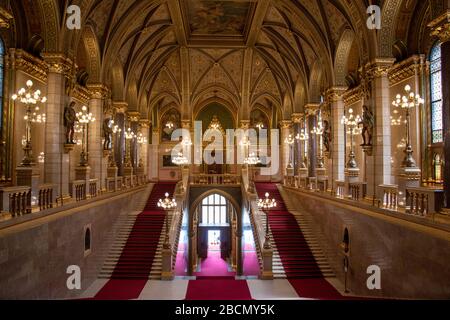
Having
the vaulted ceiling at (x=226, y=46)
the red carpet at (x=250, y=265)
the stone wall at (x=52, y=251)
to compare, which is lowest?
the red carpet at (x=250, y=265)

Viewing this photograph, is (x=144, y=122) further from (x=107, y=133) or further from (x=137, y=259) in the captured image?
(x=137, y=259)

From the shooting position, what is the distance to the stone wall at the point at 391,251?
7.86 metres

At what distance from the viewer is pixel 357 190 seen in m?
14.5

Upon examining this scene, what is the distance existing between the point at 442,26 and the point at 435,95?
6801mm

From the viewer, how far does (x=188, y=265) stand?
2600 centimetres

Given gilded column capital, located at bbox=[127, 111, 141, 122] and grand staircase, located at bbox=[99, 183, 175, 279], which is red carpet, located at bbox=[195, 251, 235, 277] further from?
gilded column capital, located at bbox=[127, 111, 141, 122]

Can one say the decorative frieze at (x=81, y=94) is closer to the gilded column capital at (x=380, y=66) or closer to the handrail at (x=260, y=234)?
the handrail at (x=260, y=234)

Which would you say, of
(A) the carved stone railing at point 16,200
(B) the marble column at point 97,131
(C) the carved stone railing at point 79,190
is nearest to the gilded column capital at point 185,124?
(B) the marble column at point 97,131

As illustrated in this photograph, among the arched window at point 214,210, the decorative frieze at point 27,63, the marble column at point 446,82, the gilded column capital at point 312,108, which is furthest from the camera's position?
the arched window at point 214,210

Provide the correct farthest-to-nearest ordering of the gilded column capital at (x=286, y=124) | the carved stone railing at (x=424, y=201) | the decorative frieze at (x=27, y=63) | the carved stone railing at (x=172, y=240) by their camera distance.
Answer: the gilded column capital at (x=286, y=124), the carved stone railing at (x=172, y=240), the decorative frieze at (x=27, y=63), the carved stone railing at (x=424, y=201)

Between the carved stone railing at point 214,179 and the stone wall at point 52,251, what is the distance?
36.9 feet

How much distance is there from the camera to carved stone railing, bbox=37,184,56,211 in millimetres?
11136

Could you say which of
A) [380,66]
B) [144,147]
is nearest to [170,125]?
[144,147]

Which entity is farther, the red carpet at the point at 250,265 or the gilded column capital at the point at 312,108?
the red carpet at the point at 250,265
